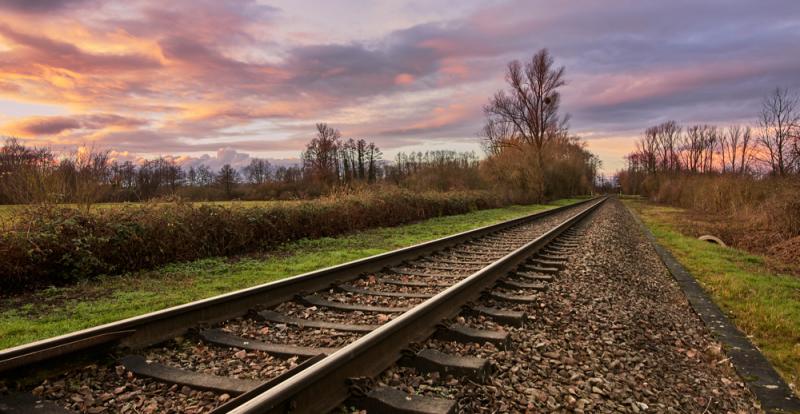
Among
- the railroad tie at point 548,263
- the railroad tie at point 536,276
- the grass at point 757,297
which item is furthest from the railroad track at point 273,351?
the grass at point 757,297

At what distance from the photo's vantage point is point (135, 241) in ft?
24.6

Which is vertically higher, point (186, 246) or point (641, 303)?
point (186, 246)

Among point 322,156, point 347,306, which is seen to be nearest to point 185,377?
point 347,306

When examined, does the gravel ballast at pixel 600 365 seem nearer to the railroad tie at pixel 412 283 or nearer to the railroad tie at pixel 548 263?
the railroad tie at pixel 412 283

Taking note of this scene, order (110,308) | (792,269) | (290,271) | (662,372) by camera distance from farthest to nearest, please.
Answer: (792,269) → (290,271) → (110,308) → (662,372)

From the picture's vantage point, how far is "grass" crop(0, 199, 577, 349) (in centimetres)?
459

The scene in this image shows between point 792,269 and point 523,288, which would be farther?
point 792,269

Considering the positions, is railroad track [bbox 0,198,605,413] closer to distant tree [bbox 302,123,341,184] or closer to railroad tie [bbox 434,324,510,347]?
railroad tie [bbox 434,324,510,347]

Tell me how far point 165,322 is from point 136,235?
14.9ft

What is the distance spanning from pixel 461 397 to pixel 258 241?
8.01m

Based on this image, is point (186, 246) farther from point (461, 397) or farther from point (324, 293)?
point (461, 397)

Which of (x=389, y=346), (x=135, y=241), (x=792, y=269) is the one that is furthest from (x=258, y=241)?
(x=792, y=269)

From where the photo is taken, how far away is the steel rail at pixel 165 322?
9.51 ft

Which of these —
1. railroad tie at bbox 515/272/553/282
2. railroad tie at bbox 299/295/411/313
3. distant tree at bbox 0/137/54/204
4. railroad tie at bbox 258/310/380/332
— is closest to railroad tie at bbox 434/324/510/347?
railroad tie at bbox 258/310/380/332
